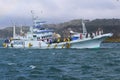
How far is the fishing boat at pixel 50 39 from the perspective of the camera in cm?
10525

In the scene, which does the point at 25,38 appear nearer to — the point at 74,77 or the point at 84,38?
the point at 84,38

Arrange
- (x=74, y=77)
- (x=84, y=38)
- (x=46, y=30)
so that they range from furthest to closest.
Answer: (x=46, y=30), (x=84, y=38), (x=74, y=77)

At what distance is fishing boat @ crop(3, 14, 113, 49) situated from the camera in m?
105

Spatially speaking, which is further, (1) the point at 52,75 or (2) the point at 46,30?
(2) the point at 46,30

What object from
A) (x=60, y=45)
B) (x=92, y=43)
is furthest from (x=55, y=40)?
(x=92, y=43)

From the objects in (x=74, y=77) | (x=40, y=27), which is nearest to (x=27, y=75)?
(x=74, y=77)

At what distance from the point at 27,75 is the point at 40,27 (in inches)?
2816

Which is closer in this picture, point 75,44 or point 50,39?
point 75,44

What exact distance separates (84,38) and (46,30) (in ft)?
39.5

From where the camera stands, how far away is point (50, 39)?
10875 cm

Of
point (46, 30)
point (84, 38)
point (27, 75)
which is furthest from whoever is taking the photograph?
point (46, 30)

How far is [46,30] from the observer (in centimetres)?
11125

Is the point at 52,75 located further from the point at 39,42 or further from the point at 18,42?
the point at 18,42

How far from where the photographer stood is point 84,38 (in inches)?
4114
